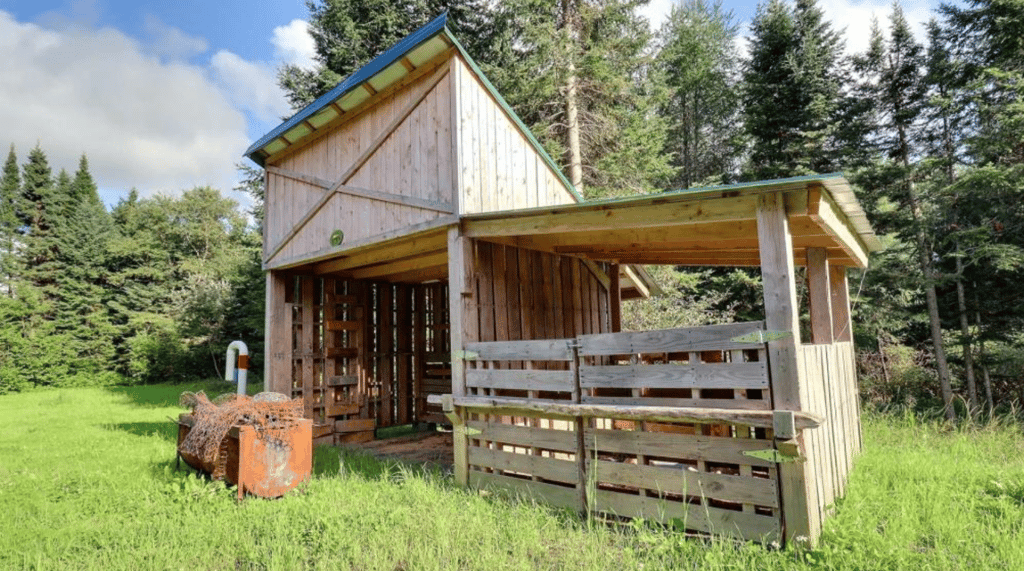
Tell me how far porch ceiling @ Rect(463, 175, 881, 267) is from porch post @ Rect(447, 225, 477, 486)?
9.2 inches

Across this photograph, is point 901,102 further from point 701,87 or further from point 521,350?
point 521,350

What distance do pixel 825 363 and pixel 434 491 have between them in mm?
3718

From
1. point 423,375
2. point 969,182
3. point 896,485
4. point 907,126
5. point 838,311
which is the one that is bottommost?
point 896,485

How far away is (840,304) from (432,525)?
21.2ft

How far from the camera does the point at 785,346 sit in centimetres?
356

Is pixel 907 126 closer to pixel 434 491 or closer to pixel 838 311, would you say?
pixel 838 311

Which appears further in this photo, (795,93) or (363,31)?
(363,31)

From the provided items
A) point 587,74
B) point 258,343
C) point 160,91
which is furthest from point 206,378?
point 587,74

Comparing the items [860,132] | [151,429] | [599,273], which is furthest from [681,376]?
[860,132]

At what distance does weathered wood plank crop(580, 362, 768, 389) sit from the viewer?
3670mm

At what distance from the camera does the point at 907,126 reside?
527 inches

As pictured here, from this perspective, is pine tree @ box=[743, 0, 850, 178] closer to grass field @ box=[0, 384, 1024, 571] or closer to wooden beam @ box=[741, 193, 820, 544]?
grass field @ box=[0, 384, 1024, 571]

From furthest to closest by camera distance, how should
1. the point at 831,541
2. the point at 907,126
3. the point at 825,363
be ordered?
the point at 907,126, the point at 825,363, the point at 831,541

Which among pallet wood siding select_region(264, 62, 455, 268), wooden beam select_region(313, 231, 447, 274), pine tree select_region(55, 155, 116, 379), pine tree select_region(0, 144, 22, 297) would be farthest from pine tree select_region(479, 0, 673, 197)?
pine tree select_region(0, 144, 22, 297)
